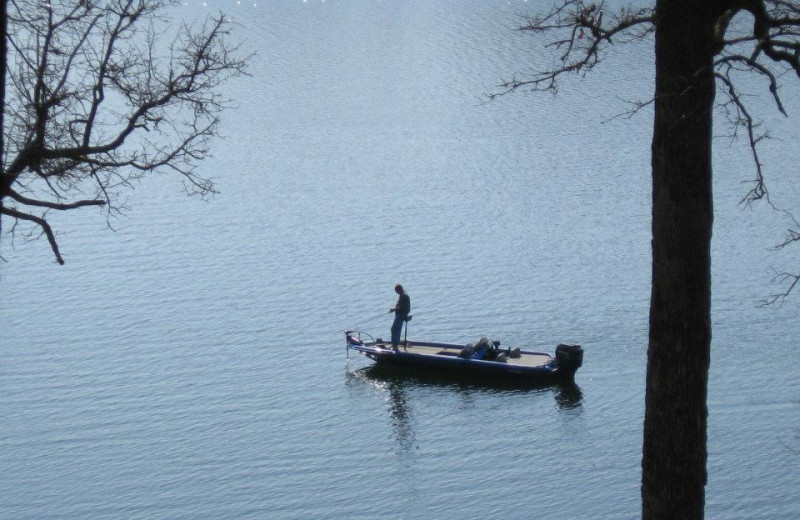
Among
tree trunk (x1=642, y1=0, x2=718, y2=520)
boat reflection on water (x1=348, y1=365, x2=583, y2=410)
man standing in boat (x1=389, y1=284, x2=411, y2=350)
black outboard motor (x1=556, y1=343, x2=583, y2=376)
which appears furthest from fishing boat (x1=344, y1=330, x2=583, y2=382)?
tree trunk (x1=642, y1=0, x2=718, y2=520)

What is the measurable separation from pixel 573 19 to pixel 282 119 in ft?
155

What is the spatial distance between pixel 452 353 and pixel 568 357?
3371 mm

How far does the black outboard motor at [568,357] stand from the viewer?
2594 centimetres

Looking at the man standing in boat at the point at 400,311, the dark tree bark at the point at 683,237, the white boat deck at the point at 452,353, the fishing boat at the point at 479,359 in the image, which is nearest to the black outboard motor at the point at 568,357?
the fishing boat at the point at 479,359

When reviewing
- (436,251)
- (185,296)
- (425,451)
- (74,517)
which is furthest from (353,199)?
(74,517)

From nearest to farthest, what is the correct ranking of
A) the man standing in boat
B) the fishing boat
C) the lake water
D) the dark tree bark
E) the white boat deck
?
the dark tree bark, the lake water, the fishing boat, the white boat deck, the man standing in boat

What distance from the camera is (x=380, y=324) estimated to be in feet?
103

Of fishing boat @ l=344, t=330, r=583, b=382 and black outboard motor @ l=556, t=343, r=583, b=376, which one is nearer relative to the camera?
black outboard motor @ l=556, t=343, r=583, b=376

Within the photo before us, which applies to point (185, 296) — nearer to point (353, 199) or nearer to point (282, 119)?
point (353, 199)

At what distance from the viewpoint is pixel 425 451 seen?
2384 cm

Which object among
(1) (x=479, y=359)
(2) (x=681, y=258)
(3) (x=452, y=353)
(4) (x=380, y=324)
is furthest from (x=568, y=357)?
(2) (x=681, y=258)

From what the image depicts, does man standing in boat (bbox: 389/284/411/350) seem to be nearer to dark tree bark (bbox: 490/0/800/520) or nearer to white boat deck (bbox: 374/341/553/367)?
white boat deck (bbox: 374/341/553/367)

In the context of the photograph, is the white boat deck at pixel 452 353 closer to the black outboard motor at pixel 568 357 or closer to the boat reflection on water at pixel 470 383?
the boat reflection on water at pixel 470 383

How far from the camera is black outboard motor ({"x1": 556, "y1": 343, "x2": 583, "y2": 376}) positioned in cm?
2594
